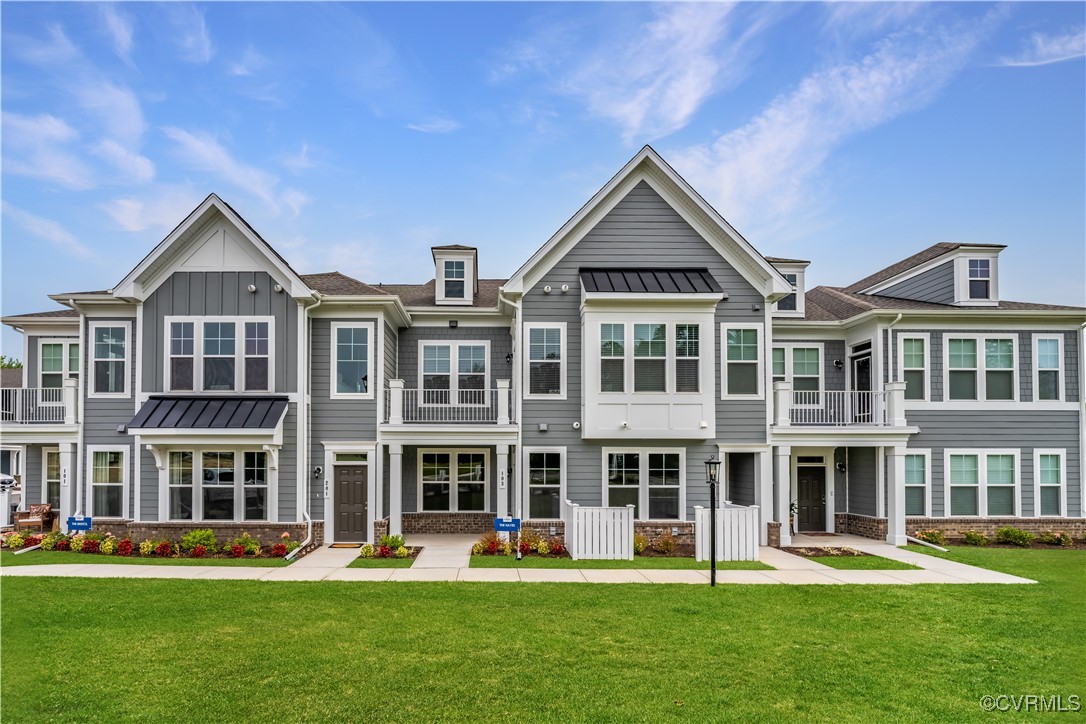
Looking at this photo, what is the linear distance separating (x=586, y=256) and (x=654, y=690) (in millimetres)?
11635

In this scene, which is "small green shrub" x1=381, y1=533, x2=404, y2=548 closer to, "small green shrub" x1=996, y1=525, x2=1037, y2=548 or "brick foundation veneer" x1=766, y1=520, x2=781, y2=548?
"brick foundation veneer" x1=766, y1=520, x2=781, y2=548

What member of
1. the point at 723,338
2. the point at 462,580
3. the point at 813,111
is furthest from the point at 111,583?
the point at 813,111

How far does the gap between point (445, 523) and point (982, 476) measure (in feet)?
50.2

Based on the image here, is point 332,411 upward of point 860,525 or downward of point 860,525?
upward

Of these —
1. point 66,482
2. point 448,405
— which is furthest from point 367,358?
point 66,482

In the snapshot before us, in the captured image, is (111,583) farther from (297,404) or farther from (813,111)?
(813,111)

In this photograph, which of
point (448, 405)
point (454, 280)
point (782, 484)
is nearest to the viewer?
point (782, 484)

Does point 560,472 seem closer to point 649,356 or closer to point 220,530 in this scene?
point 649,356

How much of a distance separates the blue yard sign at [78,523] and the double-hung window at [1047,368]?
25190mm

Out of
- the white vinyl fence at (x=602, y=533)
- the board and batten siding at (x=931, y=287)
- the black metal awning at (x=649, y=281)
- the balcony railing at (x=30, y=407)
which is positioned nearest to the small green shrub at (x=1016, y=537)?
the board and batten siding at (x=931, y=287)

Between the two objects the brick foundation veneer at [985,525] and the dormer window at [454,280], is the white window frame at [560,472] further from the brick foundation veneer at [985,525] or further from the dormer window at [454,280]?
the brick foundation veneer at [985,525]

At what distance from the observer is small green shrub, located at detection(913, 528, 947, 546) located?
1625cm

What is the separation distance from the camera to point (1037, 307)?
1788cm

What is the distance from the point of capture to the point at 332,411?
51.6ft
